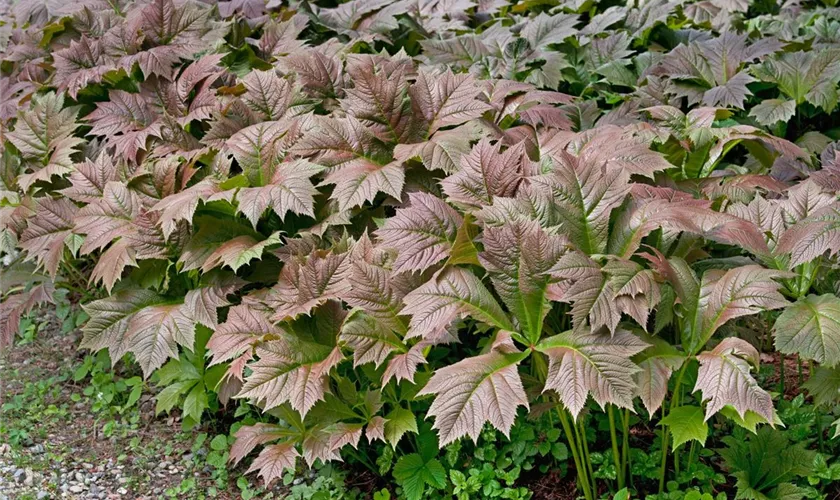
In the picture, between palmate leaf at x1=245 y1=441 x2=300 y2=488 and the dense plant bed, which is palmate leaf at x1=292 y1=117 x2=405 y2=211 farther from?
palmate leaf at x1=245 y1=441 x2=300 y2=488

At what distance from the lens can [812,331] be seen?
7.31 ft

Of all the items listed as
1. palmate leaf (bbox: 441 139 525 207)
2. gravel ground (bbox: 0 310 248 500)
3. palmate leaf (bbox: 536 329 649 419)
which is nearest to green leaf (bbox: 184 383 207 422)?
gravel ground (bbox: 0 310 248 500)

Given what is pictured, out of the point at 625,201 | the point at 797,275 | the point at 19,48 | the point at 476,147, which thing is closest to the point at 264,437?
the point at 476,147

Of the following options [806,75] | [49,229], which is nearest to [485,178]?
[49,229]

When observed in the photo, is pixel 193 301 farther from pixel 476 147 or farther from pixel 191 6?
pixel 191 6

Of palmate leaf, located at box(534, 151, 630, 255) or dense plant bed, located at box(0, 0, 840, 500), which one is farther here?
palmate leaf, located at box(534, 151, 630, 255)

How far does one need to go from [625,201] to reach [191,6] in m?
2.51

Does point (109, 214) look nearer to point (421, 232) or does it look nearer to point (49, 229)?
point (49, 229)

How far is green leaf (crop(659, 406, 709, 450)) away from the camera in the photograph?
220cm

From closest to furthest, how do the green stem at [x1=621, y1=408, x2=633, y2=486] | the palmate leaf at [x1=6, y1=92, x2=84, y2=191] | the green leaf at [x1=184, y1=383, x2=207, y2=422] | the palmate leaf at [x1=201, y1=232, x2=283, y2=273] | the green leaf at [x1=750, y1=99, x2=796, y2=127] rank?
the green stem at [x1=621, y1=408, x2=633, y2=486] < the palmate leaf at [x1=201, y1=232, x2=283, y2=273] < the green leaf at [x1=184, y1=383, x2=207, y2=422] < the green leaf at [x1=750, y1=99, x2=796, y2=127] < the palmate leaf at [x1=6, y1=92, x2=84, y2=191]

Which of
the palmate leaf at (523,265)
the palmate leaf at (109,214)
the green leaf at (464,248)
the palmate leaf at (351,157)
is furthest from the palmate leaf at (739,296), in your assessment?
the palmate leaf at (109,214)

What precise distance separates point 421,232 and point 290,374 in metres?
0.60

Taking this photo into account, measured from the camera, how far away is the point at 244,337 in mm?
2717

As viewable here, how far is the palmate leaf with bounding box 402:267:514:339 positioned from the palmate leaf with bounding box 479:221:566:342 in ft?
0.16
